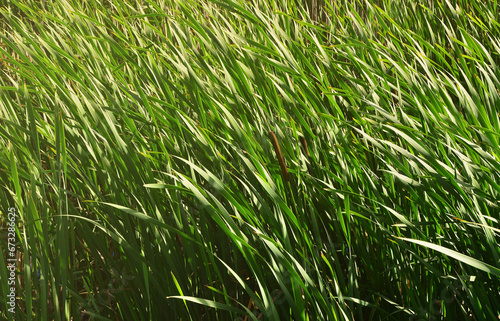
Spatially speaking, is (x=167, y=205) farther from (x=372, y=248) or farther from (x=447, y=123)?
(x=447, y=123)

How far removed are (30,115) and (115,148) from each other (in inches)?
8.8

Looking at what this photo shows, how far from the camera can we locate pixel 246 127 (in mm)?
928

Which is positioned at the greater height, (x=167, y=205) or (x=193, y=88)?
(x=193, y=88)

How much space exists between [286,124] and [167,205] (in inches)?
13.2

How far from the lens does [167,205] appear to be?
0.94 m

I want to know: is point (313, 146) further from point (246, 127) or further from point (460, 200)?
point (460, 200)

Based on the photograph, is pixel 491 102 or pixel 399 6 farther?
pixel 399 6

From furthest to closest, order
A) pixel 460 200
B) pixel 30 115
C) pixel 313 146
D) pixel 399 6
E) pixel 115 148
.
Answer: pixel 399 6 → pixel 313 146 → pixel 115 148 → pixel 460 200 → pixel 30 115

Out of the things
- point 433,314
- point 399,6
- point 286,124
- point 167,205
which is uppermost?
point 399,6

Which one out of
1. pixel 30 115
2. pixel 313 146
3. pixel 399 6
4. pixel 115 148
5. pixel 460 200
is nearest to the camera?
pixel 30 115

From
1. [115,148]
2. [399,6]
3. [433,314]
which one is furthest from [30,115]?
[399,6]

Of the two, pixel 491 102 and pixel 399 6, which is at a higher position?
pixel 399 6

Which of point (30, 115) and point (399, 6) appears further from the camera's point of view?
point (399, 6)

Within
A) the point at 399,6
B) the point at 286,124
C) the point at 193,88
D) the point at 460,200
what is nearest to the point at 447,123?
the point at 460,200
